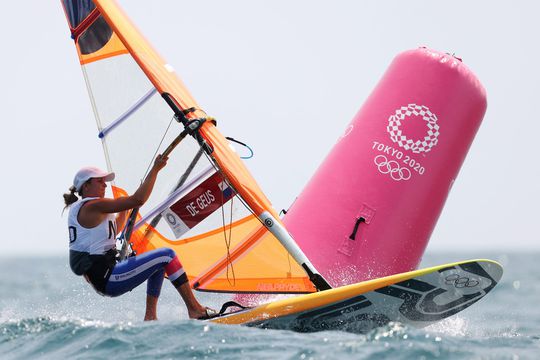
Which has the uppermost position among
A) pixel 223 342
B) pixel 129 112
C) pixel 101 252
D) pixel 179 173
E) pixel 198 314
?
pixel 129 112

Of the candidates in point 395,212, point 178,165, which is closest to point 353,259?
point 395,212

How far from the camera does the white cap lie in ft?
21.6

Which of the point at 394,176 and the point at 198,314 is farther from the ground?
the point at 394,176

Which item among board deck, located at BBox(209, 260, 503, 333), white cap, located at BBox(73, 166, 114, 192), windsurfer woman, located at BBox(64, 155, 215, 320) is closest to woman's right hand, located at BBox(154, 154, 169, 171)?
windsurfer woman, located at BBox(64, 155, 215, 320)

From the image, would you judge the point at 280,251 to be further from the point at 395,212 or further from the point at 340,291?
the point at 395,212

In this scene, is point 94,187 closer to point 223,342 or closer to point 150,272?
point 150,272

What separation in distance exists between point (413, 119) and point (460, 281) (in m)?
1.92

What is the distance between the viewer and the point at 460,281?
271 inches

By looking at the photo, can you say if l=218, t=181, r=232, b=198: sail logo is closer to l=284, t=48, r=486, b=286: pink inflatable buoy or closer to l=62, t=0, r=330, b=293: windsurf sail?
l=62, t=0, r=330, b=293: windsurf sail

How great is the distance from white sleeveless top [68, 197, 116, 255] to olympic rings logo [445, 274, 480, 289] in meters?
2.41

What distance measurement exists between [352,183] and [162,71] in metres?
1.94

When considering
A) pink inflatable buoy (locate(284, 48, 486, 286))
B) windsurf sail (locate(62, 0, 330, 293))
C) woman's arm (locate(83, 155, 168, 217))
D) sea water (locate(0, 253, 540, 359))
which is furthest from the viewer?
pink inflatable buoy (locate(284, 48, 486, 286))

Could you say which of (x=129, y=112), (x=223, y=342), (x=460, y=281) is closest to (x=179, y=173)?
(x=129, y=112)

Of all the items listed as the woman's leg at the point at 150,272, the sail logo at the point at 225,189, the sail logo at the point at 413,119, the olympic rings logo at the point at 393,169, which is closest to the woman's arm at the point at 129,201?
the woman's leg at the point at 150,272
